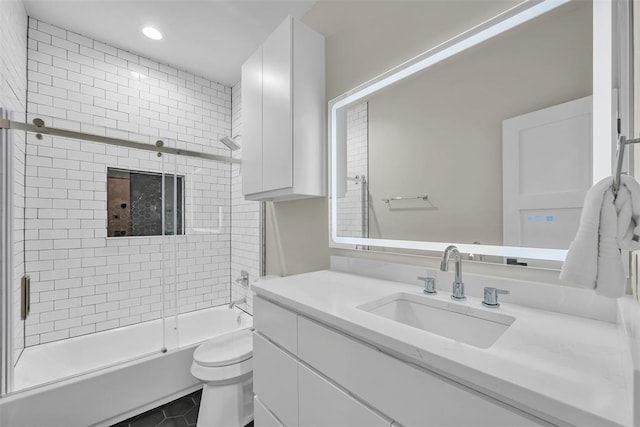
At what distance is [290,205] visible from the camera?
6.64ft

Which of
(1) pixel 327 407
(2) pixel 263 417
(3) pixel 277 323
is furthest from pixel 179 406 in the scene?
(1) pixel 327 407

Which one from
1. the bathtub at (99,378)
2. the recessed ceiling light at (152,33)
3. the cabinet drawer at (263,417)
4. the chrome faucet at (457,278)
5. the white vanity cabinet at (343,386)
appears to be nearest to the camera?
the white vanity cabinet at (343,386)

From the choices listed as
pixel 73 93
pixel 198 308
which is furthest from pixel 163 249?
pixel 73 93

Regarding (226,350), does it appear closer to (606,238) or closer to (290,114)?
(290,114)

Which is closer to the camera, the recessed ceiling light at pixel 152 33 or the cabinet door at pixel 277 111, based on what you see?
the cabinet door at pixel 277 111

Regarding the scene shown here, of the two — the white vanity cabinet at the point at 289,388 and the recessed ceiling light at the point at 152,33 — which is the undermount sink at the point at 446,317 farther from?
the recessed ceiling light at the point at 152,33

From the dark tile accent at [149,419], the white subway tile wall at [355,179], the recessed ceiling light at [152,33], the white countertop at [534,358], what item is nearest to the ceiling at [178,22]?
the recessed ceiling light at [152,33]

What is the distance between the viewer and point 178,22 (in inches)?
81.9

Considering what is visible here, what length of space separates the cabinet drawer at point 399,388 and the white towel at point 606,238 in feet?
0.89

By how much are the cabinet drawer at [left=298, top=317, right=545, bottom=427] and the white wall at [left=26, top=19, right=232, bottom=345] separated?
189 centimetres

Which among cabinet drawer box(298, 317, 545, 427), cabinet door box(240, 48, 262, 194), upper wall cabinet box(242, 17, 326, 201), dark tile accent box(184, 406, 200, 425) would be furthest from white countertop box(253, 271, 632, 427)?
dark tile accent box(184, 406, 200, 425)

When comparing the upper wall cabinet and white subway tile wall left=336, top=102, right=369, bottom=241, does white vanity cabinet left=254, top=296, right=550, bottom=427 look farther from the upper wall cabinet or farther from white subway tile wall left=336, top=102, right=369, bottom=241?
the upper wall cabinet

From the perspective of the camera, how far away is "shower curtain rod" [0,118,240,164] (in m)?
1.61

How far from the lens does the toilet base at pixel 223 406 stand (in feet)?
4.95
